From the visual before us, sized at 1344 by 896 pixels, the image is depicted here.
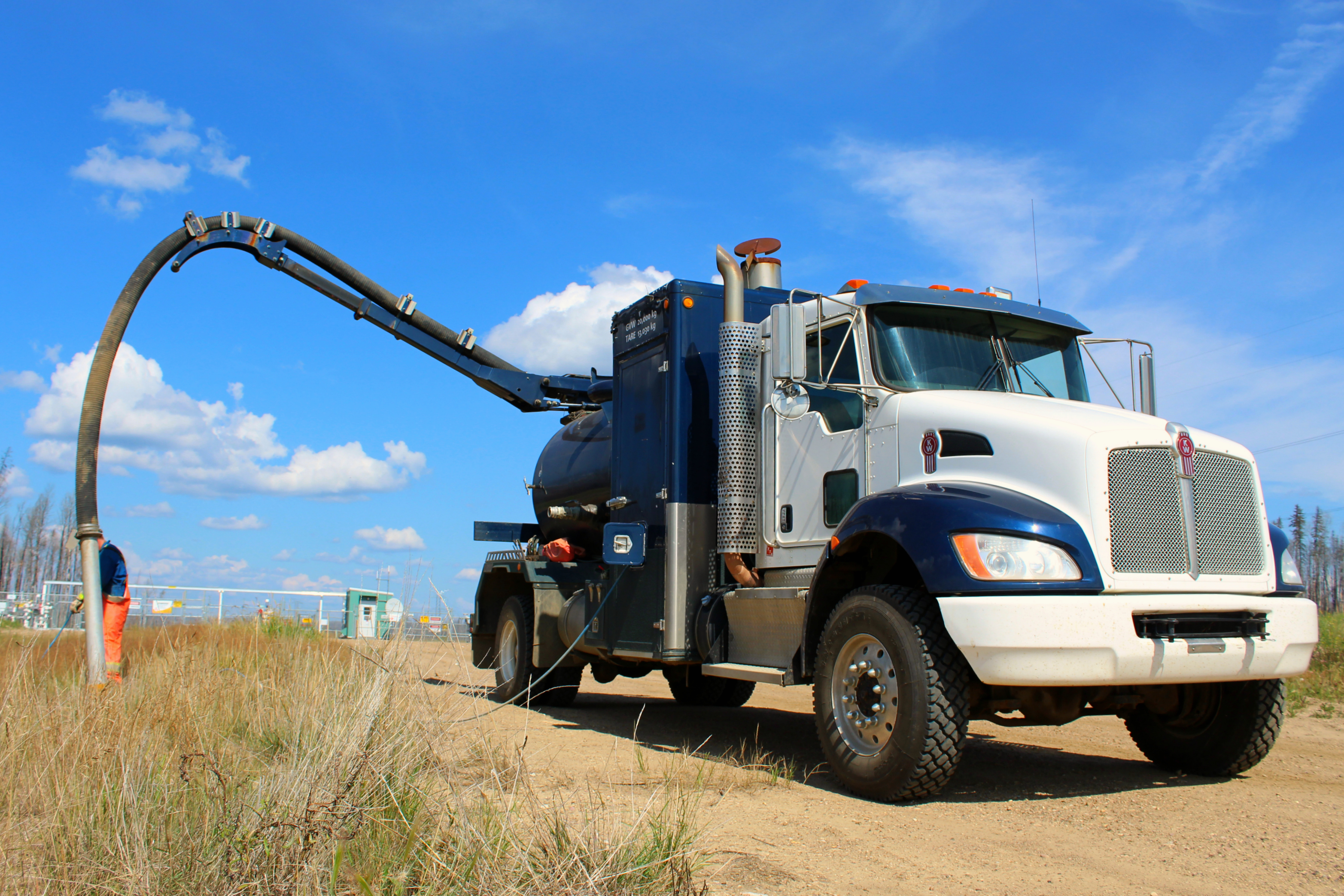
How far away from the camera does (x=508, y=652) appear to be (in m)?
11.4

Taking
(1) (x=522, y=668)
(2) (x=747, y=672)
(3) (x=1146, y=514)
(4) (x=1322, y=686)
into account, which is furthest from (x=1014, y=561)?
(4) (x=1322, y=686)

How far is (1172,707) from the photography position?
6.40 m

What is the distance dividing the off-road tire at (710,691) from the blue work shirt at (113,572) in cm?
574

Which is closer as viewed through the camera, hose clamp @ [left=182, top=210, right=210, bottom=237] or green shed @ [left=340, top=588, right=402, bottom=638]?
green shed @ [left=340, top=588, right=402, bottom=638]

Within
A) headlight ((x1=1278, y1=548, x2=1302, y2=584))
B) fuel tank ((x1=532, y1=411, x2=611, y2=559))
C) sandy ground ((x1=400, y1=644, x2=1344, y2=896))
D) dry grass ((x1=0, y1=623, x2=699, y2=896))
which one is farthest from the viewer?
fuel tank ((x1=532, y1=411, x2=611, y2=559))

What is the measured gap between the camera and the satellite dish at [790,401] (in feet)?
22.0

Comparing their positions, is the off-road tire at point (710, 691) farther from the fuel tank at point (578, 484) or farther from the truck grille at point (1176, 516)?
the truck grille at point (1176, 516)

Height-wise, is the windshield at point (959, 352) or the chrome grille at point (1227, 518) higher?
the windshield at point (959, 352)

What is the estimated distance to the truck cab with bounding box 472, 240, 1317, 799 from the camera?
5199mm

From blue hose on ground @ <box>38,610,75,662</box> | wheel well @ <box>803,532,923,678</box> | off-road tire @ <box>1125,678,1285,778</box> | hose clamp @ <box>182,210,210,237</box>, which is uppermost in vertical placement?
hose clamp @ <box>182,210,210,237</box>

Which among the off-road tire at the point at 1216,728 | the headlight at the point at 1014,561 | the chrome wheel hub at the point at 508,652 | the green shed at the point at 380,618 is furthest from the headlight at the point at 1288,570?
the chrome wheel hub at the point at 508,652

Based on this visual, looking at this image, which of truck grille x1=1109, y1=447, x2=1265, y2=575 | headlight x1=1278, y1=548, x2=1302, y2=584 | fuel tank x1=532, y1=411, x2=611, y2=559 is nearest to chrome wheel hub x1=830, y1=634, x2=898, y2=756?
truck grille x1=1109, y1=447, x2=1265, y2=575

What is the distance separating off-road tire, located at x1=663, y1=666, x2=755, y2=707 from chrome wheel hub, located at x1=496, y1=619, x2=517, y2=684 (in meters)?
1.67

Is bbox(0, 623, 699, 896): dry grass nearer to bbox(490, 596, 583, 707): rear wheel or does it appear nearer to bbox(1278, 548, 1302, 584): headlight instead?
bbox(1278, 548, 1302, 584): headlight
